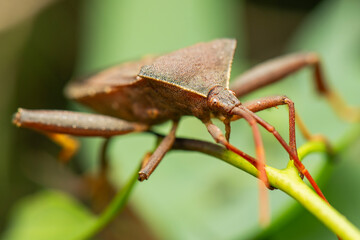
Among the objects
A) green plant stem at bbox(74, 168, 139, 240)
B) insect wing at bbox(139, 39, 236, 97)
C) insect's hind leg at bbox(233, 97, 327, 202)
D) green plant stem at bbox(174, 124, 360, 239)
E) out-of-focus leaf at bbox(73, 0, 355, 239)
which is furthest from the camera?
out-of-focus leaf at bbox(73, 0, 355, 239)

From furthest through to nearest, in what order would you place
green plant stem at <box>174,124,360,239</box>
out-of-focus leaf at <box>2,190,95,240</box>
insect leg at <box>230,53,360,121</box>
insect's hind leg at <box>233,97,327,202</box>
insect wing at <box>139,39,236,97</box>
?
1. out-of-focus leaf at <box>2,190,95,240</box>
2. insect leg at <box>230,53,360,121</box>
3. insect wing at <box>139,39,236,97</box>
4. insect's hind leg at <box>233,97,327,202</box>
5. green plant stem at <box>174,124,360,239</box>

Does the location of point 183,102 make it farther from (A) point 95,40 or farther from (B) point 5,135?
(B) point 5,135

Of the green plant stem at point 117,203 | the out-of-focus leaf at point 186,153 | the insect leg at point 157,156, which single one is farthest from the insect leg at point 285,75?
the green plant stem at point 117,203

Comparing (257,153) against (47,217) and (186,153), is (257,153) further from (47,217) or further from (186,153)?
(47,217)

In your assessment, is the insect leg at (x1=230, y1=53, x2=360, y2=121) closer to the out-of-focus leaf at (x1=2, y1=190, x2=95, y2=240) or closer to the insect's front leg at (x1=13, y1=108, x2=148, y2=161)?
the insect's front leg at (x1=13, y1=108, x2=148, y2=161)

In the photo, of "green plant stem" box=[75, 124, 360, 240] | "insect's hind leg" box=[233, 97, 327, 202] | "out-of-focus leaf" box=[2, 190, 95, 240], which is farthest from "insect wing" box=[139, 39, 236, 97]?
"out-of-focus leaf" box=[2, 190, 95, 240]

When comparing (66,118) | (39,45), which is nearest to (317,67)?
(66,118)

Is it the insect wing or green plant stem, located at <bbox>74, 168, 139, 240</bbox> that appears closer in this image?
green plant stem, located at <bbox>74, 168, 139, 240</bbox>

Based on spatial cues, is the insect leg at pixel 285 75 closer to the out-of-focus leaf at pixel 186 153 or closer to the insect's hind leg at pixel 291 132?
the out-of-focus leaf at pixel 186 153
